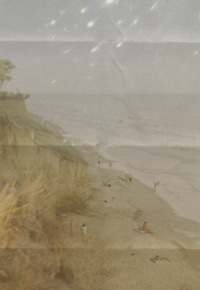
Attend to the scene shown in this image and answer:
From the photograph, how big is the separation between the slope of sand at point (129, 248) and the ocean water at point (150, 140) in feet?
6.29

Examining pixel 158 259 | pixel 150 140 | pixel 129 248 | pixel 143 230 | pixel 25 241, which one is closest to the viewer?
pixel 25 241

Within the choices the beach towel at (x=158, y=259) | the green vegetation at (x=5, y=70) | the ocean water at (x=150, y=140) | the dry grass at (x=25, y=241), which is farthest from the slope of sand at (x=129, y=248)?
the green vegetation at (x=5, y=70)

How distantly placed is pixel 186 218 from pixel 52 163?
7111mm

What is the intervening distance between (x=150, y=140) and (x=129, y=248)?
25303 millimetres

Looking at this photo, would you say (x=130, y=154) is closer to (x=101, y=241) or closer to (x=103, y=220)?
(x=103, y=220)

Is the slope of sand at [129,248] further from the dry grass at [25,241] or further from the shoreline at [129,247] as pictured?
the dry grass at [25,241]

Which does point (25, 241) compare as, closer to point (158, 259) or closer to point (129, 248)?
point (129, 248)

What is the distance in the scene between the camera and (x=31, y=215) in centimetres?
619

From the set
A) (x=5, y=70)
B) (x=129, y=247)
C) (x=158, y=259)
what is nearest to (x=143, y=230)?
(x=129, y=247)

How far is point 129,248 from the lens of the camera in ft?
27.9

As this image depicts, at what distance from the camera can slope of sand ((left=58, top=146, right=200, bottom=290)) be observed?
6926 millimetres

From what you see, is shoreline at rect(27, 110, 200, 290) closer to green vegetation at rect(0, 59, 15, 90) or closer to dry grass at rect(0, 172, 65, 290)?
dry grass at rect(0, 172, 65, 290)

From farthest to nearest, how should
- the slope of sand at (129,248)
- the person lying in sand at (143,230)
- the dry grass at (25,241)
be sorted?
1. the person lying in sand at (143,230)
2. the slope of sand at (129,248)
3. the dry grass at (25,241)

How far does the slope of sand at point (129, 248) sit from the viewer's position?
22.7ft
